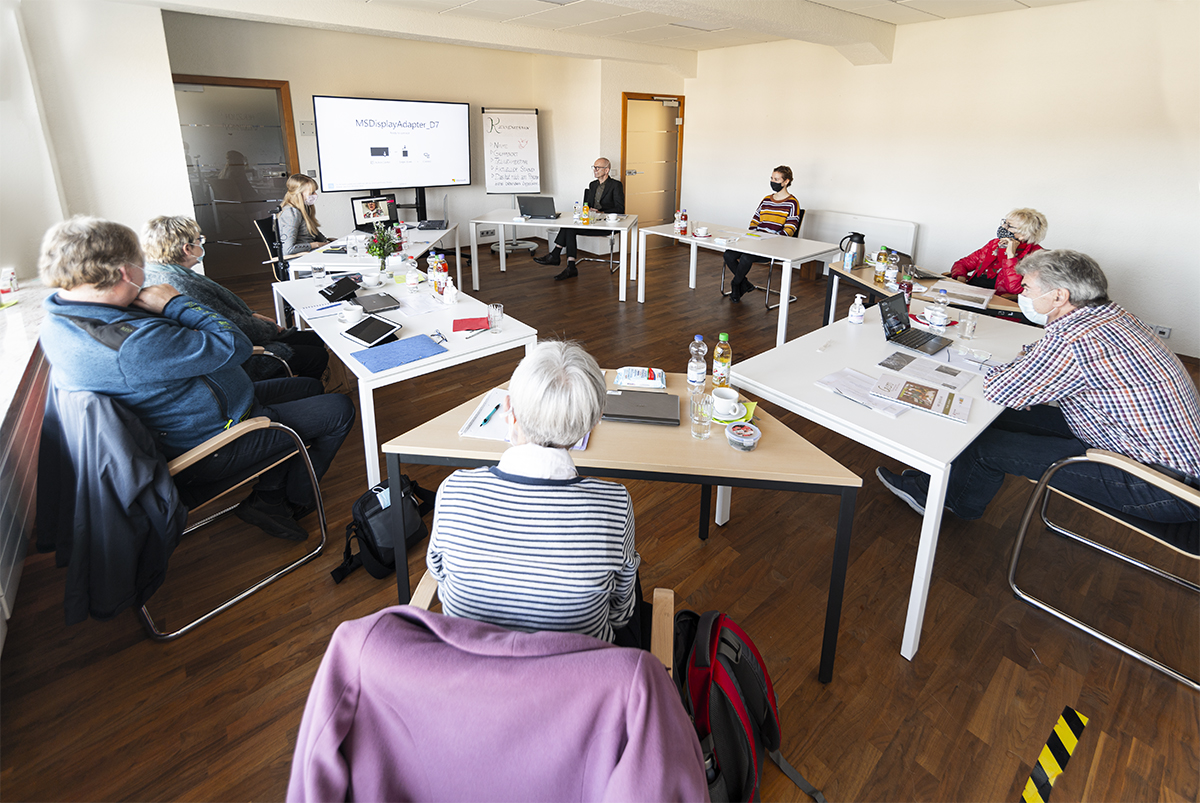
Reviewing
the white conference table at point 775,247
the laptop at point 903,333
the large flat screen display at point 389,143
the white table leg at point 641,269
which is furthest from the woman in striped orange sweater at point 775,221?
the large flat screen display at point 389,143

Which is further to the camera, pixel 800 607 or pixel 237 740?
pixel 800 607

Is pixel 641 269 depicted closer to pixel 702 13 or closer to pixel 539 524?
pixel 702 13

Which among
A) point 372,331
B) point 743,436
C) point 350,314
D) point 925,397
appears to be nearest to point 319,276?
point 350,314

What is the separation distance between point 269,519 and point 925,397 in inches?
98.5

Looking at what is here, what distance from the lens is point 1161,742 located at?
1.79 meters

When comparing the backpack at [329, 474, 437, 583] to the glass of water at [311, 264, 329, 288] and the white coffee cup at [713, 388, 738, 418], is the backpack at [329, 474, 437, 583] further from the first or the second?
the glass of water at [311, 264, 329, 288]

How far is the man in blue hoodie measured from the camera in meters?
1.88

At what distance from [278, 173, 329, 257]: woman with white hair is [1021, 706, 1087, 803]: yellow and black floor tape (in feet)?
16.3

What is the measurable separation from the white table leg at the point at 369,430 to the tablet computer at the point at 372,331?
328 millimetres

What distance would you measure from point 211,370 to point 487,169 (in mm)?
6705

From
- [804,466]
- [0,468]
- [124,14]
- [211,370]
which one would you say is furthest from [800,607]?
[124,14]

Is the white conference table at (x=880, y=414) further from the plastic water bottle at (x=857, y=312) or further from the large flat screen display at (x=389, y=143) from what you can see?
the large flat screen display at (x=389, y=143)

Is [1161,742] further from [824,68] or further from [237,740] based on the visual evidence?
[824,68]

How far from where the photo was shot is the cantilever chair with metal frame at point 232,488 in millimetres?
2027
